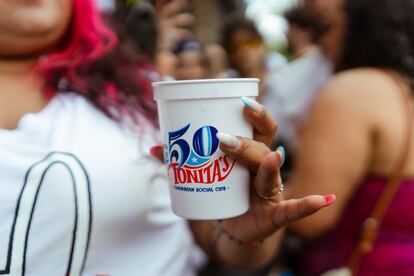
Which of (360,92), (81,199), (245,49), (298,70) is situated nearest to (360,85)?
(360,92)

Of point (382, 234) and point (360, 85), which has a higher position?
point (360, 85)

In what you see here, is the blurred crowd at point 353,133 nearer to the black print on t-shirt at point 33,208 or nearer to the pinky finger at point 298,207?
the black print on t-shirt at point 33,208

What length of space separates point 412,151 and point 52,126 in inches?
45.9

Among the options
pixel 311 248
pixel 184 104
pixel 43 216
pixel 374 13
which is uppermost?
pixel 374 13

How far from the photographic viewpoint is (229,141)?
722 mm

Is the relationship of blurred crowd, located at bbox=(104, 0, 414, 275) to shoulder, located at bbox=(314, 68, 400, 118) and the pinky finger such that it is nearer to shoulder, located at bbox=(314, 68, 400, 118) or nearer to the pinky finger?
shoulder, located at bbox=(314, 68, 400, 118)

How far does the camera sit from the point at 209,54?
10.4ft

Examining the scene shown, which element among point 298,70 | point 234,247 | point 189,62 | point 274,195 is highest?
point 189,62

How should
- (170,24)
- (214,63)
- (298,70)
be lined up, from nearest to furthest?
1. (298,70)
2. (170,24)
3. (214,63)

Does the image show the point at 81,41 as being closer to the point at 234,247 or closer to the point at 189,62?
the point at 234,247

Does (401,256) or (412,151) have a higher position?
(412,151)

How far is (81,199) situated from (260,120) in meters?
0.45

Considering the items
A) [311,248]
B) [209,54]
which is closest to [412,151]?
[311,248]

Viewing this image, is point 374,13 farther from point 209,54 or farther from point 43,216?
point 209,54
